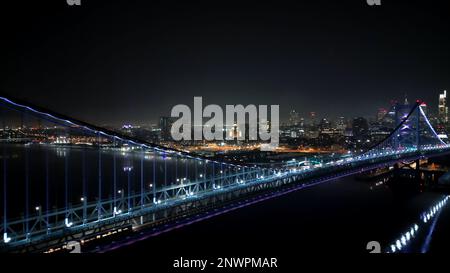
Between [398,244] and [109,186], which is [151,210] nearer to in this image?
[398,244]

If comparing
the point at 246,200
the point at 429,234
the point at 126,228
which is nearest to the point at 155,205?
the point at 126,228

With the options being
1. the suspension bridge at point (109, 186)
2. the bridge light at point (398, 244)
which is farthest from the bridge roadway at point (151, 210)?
the bridge light at point (398, 244)

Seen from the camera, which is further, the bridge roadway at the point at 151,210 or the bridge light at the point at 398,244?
the bridge light at the point at 398,244

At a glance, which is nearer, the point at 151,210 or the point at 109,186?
the point at 151,210

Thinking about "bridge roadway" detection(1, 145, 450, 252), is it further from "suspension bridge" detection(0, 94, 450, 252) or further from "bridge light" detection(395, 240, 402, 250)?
"bridge light" detection(395, 240, 402, 250)

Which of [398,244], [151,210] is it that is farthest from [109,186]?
[398,244]

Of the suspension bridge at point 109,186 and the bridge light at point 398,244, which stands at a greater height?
the suspension bridge at point 109,186

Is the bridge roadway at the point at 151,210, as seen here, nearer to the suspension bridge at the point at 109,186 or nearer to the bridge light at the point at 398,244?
the suspension bridge at the point at 109,186
